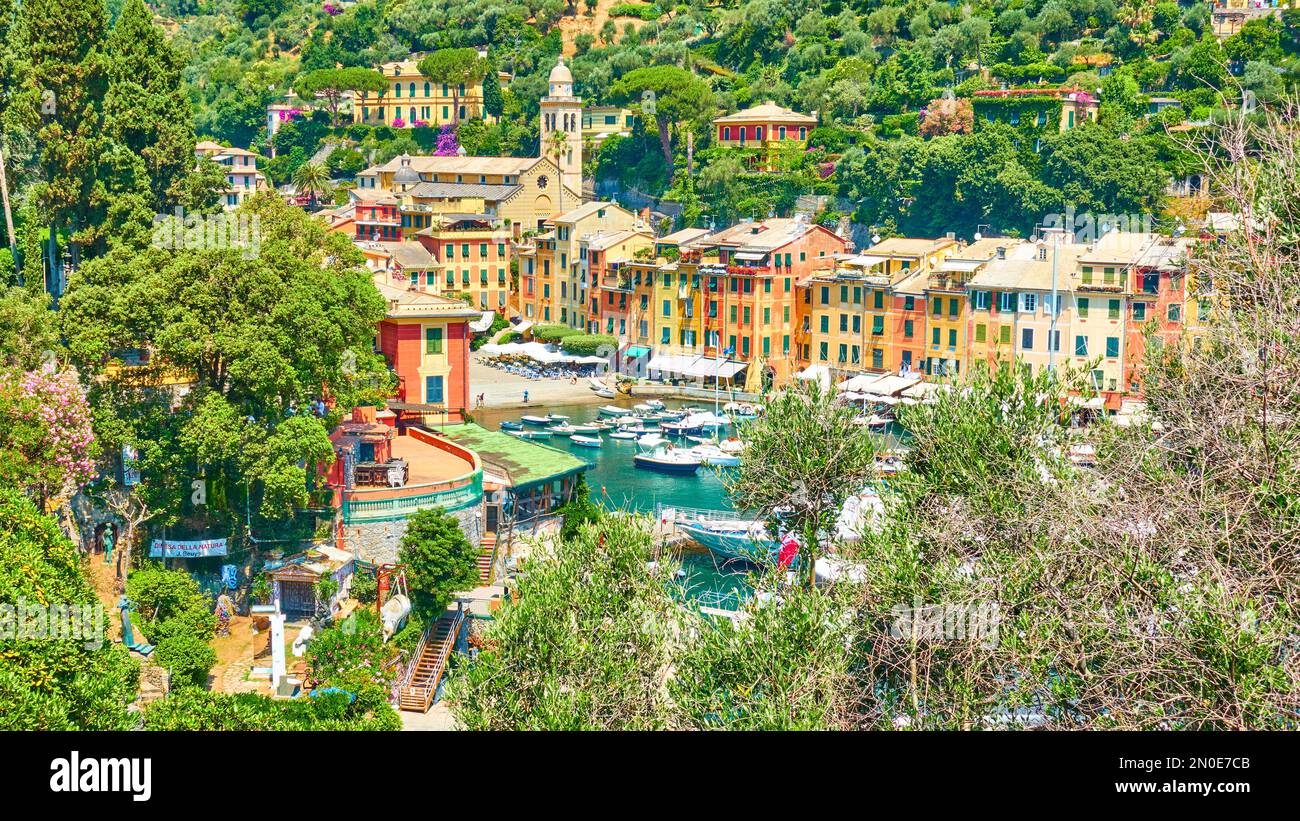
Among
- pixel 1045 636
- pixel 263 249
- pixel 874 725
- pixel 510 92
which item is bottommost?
pixel 874 725

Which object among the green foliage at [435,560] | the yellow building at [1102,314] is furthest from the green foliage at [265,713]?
the yellow building at [1102,314]

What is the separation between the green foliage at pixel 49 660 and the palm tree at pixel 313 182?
85.5m

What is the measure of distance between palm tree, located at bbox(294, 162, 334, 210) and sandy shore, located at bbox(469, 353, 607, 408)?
108 feet

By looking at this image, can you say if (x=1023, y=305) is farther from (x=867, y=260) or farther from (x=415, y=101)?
(x=415, y=101)

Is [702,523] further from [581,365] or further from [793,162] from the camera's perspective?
[793,162]

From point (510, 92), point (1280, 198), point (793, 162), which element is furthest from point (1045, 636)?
point (510, 92)

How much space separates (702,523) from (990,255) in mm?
26853

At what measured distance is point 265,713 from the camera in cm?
2402

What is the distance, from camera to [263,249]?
3703cm

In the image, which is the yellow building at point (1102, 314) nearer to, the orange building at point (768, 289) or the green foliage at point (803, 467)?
the orange building at point (768, 289)

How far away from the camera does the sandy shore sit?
241 ft

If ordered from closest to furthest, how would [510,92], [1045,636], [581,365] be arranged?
[1045,636]
[581,365]
[510,92]

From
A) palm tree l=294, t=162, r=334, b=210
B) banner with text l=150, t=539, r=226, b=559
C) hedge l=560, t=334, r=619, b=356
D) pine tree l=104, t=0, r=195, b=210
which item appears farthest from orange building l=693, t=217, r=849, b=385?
banner with text l=150, t=539, r=226, b=559

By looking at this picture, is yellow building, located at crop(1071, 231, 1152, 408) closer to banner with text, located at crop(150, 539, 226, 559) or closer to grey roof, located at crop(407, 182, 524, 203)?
banner with text, located at crop(150, 539, 226, 559)
